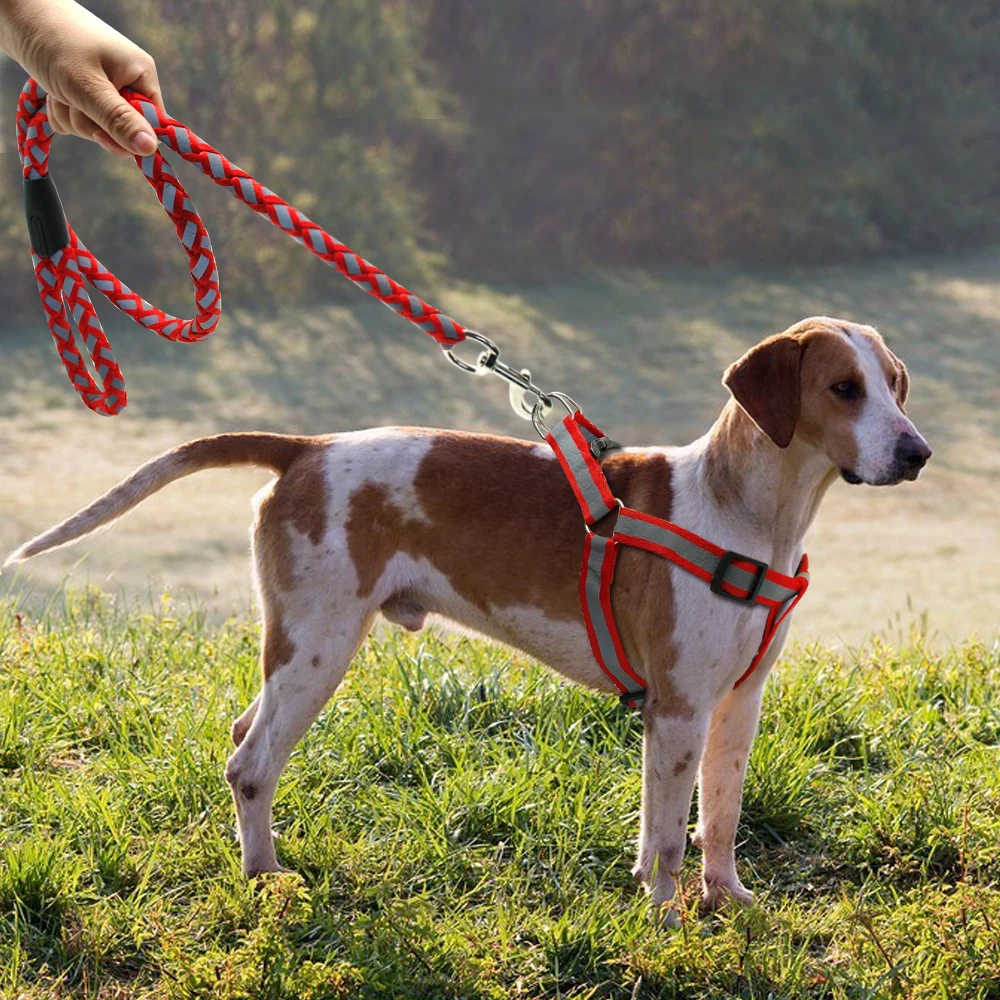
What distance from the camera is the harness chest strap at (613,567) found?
292 cm

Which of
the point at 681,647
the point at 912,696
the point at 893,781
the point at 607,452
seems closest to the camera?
the point at 681,647

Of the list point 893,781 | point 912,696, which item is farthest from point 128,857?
point 912,696

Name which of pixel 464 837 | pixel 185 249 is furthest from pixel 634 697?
pixel 185 249

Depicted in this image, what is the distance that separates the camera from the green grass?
9.37ft

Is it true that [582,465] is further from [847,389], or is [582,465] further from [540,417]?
[847,389]

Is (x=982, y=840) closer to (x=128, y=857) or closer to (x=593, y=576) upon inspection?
(x=593, y=576)

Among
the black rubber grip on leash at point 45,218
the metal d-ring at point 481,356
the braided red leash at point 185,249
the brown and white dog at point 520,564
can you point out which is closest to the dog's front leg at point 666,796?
the brown and white dog at point 520,564

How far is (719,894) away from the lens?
10.4 feet

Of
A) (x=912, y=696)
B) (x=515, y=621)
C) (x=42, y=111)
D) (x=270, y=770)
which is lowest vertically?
(x=912, y=696)

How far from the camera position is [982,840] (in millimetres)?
3328

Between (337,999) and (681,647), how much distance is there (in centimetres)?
99

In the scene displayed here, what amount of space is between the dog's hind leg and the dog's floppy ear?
95cm

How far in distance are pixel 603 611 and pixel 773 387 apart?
607 millimetres

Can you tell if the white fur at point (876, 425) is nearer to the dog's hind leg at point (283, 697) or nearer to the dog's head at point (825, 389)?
the dog's head at point (825, 389)
